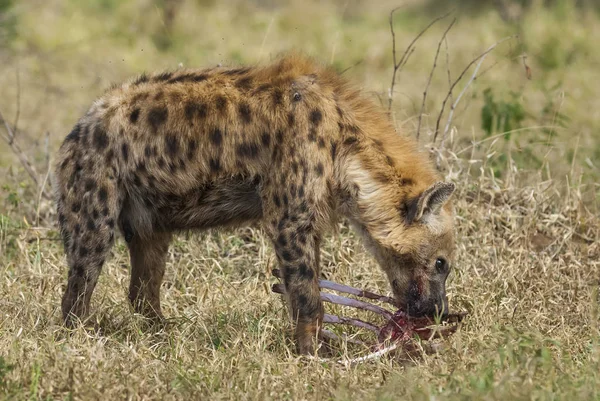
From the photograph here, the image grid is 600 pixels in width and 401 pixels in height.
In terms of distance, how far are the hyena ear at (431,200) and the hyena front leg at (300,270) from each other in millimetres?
455

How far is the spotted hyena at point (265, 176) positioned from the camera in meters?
4.54

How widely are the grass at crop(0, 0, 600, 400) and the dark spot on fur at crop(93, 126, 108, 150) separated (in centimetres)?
83

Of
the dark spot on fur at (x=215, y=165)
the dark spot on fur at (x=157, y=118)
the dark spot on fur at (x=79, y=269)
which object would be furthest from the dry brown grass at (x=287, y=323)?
the dark spot on fur at (x=157, y=118)

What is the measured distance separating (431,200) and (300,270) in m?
0.64

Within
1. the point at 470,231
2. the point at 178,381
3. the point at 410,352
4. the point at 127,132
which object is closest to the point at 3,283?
the point at 127,132

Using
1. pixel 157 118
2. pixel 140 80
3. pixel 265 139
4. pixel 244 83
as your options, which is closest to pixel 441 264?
pixel 265 139

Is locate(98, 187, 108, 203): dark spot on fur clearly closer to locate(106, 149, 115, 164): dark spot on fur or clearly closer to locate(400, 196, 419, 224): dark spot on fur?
locate(106, 149, 115, 164): dark spot on fur

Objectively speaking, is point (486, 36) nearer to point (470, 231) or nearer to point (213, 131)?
point (470, 231)

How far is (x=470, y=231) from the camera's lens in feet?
19.1

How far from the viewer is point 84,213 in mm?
4633

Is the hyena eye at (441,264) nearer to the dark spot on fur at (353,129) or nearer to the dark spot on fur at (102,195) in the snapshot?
the dark spot on fur at (353,129)

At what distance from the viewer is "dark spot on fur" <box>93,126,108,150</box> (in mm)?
4660

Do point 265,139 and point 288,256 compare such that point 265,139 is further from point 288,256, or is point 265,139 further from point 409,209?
point 409,209

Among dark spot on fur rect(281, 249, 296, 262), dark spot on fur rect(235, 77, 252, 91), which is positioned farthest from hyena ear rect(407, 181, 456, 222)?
dark spot on fur rect(235, 77, 252, 91)
